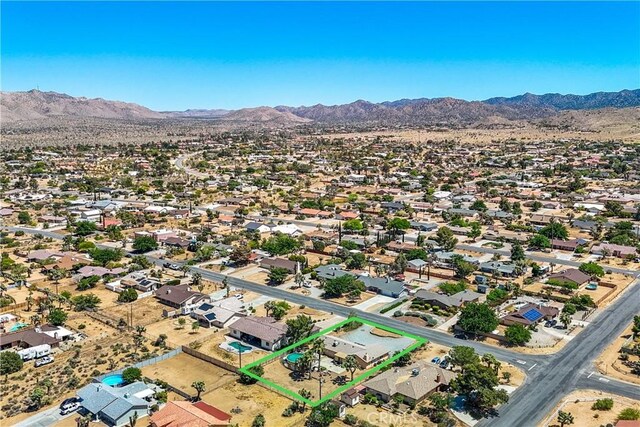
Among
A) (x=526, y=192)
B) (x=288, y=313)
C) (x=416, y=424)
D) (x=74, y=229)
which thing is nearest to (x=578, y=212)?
(x=526, y=192)

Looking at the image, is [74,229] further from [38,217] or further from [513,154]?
[513,154]

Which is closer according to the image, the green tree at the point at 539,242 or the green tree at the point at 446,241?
the green tree at the point at 446,241

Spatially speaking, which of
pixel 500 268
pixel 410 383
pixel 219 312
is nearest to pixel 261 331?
pixel 219 312

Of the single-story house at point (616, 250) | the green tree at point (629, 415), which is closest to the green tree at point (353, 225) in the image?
the single-story house at point (616, 250)

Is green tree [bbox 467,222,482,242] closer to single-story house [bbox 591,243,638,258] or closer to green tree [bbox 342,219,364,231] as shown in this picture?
single-story house [bbox 591,243,638,258]

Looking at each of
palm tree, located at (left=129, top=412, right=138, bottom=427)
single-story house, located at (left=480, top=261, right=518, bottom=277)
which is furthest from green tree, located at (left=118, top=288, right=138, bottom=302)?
single-story house, located at (left=480, top=261, right=518, bottom=277)

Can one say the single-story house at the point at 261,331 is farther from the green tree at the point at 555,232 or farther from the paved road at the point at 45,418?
the green tree at the point at 555,232
